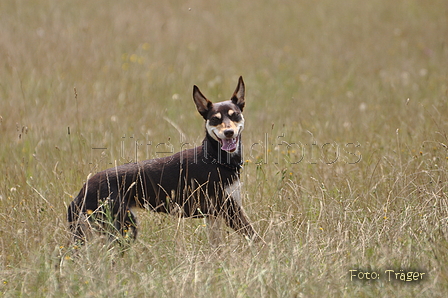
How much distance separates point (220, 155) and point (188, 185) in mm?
410

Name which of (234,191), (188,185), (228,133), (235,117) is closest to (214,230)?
(234,191)

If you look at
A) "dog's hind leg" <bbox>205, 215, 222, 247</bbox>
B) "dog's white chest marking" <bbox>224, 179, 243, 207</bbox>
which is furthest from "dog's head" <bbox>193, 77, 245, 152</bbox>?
"dog's hind leg" <bbox>205, 215, 222, 247</bbox>

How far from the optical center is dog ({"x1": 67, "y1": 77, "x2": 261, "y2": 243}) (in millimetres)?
4883

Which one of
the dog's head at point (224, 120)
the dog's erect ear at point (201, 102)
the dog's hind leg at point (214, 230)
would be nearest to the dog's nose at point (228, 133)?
Result: the dog's head at point (224, 120)

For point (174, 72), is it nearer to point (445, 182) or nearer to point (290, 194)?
point (290, 194)

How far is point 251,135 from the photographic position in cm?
786

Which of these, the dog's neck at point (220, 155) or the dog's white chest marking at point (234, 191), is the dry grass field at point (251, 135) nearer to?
the dog's white chest marking at point (234, 191)

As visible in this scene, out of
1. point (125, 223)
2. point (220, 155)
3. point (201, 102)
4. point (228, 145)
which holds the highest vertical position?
point (201, 102)

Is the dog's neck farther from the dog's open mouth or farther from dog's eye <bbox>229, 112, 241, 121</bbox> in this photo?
dog's eye <bbox>229, 112, 241, 121</bbox>

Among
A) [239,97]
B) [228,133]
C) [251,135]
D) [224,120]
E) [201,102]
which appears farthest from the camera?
[251,135]

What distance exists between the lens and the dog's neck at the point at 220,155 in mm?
5195

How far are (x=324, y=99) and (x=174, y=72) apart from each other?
3.27 metres

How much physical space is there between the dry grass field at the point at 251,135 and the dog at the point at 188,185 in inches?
7.5

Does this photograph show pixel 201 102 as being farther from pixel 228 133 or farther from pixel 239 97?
pixel 228 133
